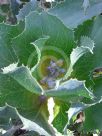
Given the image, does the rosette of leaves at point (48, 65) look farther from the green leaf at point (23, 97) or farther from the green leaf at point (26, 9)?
the green leaf at point (26, 9)

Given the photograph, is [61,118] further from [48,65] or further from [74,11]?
[74,11]

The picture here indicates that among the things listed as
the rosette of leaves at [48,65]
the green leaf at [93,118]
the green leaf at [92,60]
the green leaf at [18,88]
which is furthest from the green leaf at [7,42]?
the green leaf at [93,118]

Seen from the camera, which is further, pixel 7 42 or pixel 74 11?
pixel 74 11

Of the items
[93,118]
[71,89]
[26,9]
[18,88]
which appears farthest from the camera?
[26,9]

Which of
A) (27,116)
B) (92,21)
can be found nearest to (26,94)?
(27,116)

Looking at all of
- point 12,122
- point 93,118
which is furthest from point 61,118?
point 12,122

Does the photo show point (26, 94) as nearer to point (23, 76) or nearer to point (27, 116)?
point (27, 116)

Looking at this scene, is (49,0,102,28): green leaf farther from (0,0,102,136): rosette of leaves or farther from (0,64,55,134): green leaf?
(0,64,55,134): green leaf
